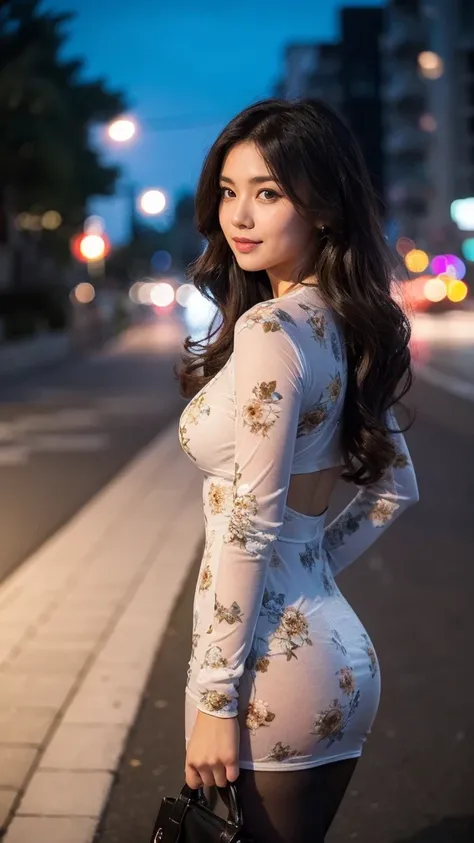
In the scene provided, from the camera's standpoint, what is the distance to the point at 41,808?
3846 millimetres

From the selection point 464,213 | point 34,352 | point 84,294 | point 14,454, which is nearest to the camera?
point 14,454

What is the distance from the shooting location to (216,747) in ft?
A: 6.85

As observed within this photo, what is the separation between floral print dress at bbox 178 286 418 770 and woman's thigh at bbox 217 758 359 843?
23 millimetres

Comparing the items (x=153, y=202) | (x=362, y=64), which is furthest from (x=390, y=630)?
(x=362, y=64)

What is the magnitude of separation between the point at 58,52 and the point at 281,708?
44012 millimetres

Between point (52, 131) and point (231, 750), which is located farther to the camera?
point (52, 131)

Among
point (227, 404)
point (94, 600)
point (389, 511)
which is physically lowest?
point (94, 600)

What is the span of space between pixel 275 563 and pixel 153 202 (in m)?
44.0

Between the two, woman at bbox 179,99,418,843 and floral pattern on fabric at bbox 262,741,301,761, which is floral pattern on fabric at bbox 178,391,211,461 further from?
floral pattern on fabric at bbox 262,741,301,761

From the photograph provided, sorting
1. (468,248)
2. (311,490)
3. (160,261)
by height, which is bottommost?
(160,261)

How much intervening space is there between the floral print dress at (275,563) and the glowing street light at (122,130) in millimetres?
35112

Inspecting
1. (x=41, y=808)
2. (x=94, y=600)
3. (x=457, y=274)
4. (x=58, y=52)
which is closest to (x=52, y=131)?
(x=58, y=52)

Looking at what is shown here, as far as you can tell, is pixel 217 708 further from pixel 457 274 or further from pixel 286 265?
pixel 457 274

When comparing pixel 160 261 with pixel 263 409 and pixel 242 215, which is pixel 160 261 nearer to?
pixel 242 215
